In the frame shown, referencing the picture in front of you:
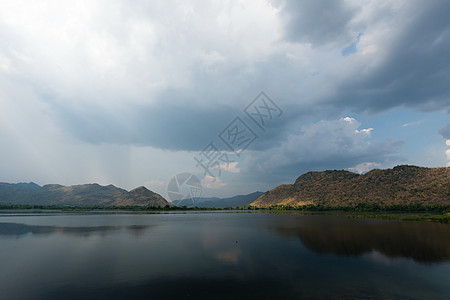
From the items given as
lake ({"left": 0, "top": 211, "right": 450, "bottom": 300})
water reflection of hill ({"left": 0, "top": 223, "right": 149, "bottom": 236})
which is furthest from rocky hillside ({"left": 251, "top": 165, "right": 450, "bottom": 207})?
water reflection of hill ({"left": 0, "top": 223, "right": 149, "bottom": 236})

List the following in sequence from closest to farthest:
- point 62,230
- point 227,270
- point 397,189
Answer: point 227,270
point 62,230
point 397,189

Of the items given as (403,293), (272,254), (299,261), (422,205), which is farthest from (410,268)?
(422,205)

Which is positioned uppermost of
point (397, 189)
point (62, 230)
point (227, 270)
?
point (397, 189)

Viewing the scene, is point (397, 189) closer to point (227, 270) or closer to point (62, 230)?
point (227, 270)

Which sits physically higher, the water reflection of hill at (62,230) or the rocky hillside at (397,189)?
the rocky hillside at (397,189)

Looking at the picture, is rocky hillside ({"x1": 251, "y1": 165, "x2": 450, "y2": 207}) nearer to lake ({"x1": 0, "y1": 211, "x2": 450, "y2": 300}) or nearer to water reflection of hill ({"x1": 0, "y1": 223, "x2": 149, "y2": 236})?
lake ({"x1": 0, "y1": 211, "x2": 450, "y2": 300})

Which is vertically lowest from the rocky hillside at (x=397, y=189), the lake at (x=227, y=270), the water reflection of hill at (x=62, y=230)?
the lake at (x=227, y=270)

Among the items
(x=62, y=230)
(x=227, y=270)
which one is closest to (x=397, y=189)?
(x=227, y=270)

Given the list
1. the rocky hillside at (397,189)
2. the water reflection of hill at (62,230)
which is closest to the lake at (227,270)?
the water reflection of hill at (62,230)

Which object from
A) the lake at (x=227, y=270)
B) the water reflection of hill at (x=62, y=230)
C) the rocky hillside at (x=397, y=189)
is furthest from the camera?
the rocky hillside at (x=397, y=189)

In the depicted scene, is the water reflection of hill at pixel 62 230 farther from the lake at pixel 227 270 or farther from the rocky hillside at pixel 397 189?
the rocky hillside at pixel 397 189

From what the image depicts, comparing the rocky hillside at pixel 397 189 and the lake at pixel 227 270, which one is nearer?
the lake at pixel 227 270

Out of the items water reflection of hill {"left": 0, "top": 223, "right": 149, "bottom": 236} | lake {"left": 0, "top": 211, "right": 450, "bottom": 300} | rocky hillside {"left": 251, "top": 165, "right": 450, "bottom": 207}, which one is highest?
rocky hillside {"left": 251, "top": 165, "right": 450, "bottom": 207}

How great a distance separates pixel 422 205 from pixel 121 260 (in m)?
159
